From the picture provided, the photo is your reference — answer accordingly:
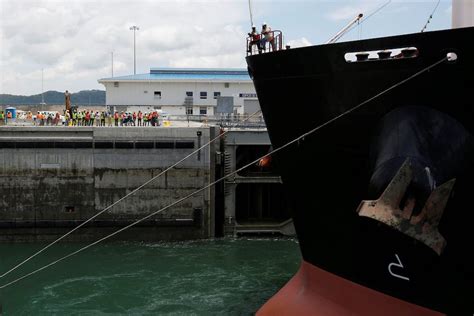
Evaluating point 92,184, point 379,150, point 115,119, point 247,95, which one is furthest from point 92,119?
point 379,150

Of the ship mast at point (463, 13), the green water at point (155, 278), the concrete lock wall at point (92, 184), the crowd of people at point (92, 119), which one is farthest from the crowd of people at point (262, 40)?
the crowd of people at point (92, 119)

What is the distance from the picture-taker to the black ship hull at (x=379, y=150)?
8125mm

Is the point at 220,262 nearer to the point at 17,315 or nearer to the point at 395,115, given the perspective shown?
the point at 17,315

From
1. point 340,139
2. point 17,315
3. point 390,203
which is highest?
point 340,139

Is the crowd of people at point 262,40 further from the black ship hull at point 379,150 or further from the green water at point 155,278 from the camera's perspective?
the green water at point 155,278

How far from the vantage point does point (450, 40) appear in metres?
8.24

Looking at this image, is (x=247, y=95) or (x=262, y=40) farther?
(x=247, y=95)

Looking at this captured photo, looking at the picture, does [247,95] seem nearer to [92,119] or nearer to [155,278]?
[92,119]

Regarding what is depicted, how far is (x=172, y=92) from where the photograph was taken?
41594 mm

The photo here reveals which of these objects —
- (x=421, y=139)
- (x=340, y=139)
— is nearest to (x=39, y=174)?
(x=340, y=139)

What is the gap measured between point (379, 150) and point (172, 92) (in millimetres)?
33986

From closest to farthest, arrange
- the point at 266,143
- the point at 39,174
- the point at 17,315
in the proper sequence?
1. the point at 17,315
2. the point at 39,174
3. the point at 266,143

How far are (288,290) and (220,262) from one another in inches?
284

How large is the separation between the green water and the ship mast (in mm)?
8662
